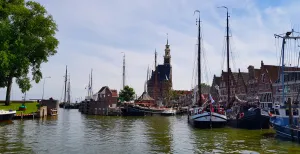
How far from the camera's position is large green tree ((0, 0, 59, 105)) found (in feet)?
171

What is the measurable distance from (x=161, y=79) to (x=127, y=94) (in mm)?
58503

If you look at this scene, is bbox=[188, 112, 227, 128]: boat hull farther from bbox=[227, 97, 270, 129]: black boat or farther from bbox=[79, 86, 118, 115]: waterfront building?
bbox=[79, 86, 118, 115]: waterfront building

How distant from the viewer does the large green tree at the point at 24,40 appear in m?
52.1

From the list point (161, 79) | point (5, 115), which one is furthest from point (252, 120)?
point (161, 79)

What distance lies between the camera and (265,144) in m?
31.8

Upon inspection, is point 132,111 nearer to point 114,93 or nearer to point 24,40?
point 114,93

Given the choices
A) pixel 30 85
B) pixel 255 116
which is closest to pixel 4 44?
pixel 30 85

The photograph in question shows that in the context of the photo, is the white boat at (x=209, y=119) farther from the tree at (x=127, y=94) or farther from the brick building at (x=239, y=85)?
the tree at (x=127, y=94)

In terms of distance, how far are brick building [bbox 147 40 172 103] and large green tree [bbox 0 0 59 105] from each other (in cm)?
11585

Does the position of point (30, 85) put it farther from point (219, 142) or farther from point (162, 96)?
point (162, 96)

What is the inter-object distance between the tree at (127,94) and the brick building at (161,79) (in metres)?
51.9

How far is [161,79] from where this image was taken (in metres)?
178

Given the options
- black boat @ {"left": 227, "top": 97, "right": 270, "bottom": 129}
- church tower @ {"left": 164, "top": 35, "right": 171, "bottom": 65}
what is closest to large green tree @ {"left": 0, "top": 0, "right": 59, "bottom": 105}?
black boat @ {"left": 227, "top": 97, "right": 270, "bottom": 129}

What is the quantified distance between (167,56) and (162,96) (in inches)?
850
